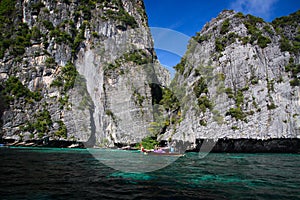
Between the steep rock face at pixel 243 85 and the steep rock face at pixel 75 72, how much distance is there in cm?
1211

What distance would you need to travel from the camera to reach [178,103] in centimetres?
4922

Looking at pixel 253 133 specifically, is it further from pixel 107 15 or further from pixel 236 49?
pixel 107 15

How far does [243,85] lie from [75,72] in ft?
138

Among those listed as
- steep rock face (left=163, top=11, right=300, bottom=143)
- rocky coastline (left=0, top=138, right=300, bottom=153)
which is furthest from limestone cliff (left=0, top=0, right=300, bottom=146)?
rocky coastline (left=0, top=138, right=300, bottom=153)

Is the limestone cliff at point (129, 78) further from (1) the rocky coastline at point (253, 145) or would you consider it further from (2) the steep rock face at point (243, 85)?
(1) the rocky coastline at point (253, 145)

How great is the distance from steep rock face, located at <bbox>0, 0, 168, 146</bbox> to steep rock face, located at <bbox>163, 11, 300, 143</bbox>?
12113 millimetres

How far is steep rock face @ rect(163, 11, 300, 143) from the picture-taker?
121 feet

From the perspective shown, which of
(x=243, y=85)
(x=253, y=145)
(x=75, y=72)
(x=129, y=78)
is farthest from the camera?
(x=75, y=72)

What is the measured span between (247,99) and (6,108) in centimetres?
5114

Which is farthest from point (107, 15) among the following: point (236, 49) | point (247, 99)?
point (247, 99)

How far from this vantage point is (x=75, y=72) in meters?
59.7

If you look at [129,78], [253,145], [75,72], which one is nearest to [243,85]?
[253,145]

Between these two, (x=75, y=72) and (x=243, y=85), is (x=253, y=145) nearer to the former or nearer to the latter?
(x=243, y=85)

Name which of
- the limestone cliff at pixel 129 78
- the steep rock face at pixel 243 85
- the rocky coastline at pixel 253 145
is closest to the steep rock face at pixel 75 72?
the limestone cliff at pixel 129 78
